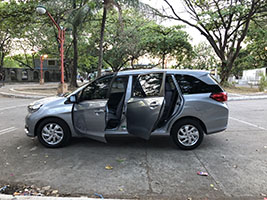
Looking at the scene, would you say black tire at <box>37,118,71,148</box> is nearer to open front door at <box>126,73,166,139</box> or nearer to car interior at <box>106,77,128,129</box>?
car interior at <box>106,77,128,129</box>

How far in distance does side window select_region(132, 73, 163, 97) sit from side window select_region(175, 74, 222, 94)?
1.49 feet

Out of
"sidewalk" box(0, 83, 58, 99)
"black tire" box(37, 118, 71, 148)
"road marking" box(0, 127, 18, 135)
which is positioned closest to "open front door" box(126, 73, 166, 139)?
"black tire" box(37, 118, 71, 148)

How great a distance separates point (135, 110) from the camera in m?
4.20

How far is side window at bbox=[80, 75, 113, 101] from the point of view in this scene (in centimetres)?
441

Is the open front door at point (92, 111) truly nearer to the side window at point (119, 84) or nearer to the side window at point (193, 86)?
the side window at point (119, 84)

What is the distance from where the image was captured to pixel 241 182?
3.21 meters

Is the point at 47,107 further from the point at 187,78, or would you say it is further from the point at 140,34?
the point at 140,34

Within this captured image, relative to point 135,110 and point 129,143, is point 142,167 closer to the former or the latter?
point 135,110

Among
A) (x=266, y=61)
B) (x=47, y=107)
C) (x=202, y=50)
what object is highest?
(x=202, y=50)

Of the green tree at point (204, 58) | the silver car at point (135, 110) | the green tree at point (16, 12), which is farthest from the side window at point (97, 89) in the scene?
the green tree at point (204, 58)

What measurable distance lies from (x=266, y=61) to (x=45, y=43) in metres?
40.6

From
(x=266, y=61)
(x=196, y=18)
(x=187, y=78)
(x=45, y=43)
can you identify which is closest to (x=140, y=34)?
(x=196, y=18)

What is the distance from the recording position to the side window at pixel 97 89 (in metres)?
4.41

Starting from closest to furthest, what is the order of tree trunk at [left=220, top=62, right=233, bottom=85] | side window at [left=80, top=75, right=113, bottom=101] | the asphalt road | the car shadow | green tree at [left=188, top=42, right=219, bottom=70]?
the asphalt road → side window at [left=80, top=75, right=113, bottom=101] → the car shadow → tree trunk at [left=220, top=62, right=233, bottom=85] → green tree at [left=188, top=42, right=219, bottom=70]
